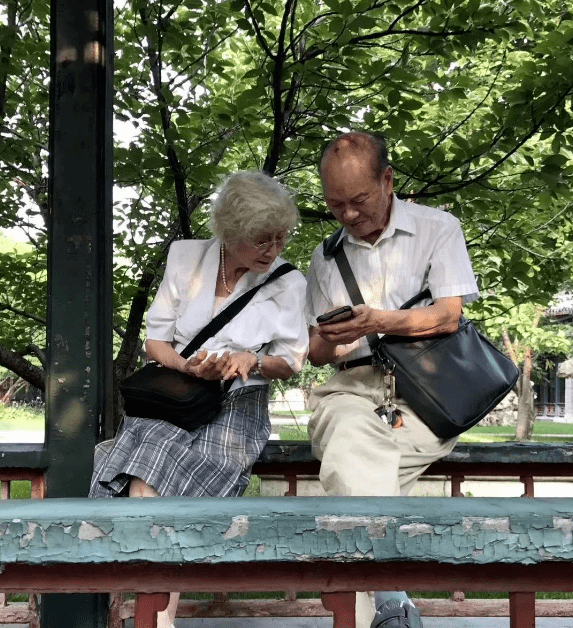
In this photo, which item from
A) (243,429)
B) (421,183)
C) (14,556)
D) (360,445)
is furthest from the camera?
(421,183)

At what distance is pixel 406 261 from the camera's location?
293 cm

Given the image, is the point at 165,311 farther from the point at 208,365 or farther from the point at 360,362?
the point at 360,362

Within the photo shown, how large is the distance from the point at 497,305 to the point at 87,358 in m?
3.77

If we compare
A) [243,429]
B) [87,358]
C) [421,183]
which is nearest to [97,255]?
[87,358]

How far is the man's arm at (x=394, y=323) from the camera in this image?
2582mm

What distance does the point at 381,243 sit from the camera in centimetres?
297

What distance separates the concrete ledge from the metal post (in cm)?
149

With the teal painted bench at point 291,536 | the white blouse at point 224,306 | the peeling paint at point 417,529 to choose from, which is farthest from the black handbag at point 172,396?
the peeling paint at point 417,529

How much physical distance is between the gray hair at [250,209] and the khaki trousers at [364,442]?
24.1 inches

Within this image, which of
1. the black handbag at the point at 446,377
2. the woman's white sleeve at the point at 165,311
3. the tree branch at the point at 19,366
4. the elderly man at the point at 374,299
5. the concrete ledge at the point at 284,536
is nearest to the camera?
the concrete ledge at the point at 284,536

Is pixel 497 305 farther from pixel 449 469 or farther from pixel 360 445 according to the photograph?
pixel 360 445

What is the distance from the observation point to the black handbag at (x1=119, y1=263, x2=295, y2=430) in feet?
8.90

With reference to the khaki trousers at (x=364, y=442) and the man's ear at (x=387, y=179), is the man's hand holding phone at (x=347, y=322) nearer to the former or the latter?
the khaki trousers at (x=364, y=442)

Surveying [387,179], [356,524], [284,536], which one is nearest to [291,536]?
[284,536]
